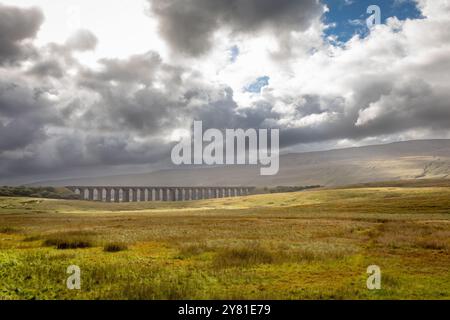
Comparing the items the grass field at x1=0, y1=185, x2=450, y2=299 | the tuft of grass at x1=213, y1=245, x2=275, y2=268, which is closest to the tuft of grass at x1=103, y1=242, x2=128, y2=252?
the grass field at x1=0, y1=185, x2=450, y2=299

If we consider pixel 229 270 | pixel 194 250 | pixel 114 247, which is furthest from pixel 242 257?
pixel 114 247

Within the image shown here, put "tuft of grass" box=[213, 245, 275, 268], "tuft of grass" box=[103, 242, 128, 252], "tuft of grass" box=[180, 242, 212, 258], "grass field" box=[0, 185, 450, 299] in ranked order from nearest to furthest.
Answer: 1. "grass field" box=[0, 185, 450, 299]
2. "tuft of grass" box=[213, 245, 275, 268]
3. "tuft of grass" box=[180, 242, 212, 258]
4. "tuft of grass" box=[103, 242, 128, 252]

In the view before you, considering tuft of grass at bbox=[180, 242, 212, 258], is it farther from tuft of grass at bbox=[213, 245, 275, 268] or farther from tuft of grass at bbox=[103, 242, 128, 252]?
tuft of grass at bbox=[103, 242, 128, 252]

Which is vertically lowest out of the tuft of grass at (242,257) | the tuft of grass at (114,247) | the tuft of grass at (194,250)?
the tuft of grass at (114,247)

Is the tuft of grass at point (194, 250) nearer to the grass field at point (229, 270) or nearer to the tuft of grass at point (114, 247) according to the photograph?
the grass field at point (229, 270)

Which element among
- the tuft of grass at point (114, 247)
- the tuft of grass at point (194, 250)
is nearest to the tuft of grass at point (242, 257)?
the tuft of grass at point (194, 250)

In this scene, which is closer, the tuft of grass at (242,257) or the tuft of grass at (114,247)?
the tuft of grass at (242,257)

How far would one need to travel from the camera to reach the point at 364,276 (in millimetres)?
16828

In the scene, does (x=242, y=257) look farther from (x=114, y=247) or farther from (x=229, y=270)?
(x=114, y=247)
